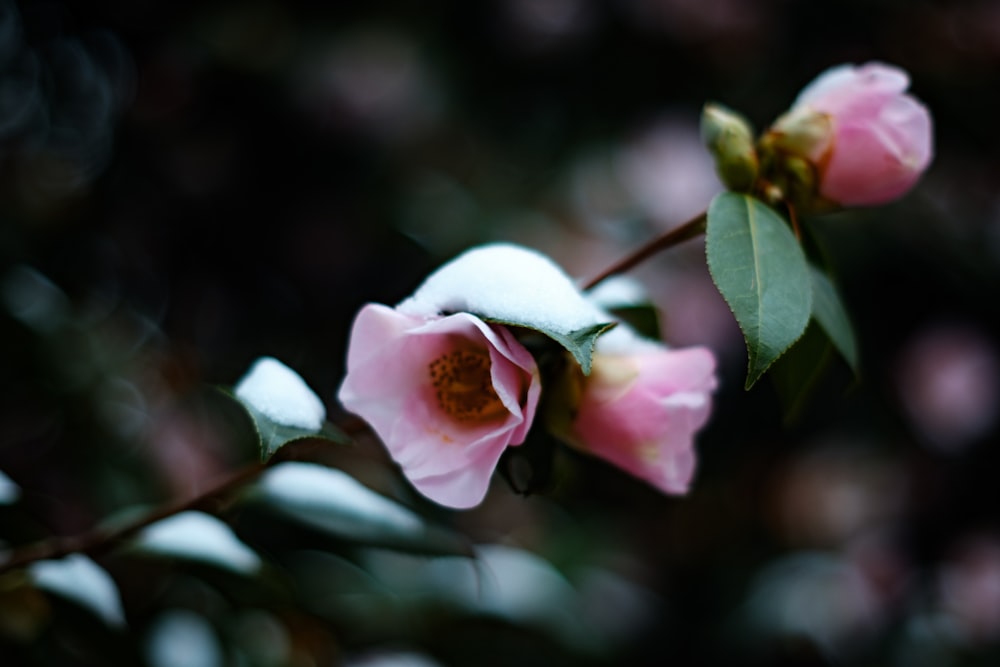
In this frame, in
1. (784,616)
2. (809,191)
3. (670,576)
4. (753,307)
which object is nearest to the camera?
(753,307)

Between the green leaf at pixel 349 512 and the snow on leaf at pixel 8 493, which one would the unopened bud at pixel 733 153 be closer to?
the green leaf at pixel 349 512

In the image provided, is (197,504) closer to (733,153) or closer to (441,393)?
(441,393)

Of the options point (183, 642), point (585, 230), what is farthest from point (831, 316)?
point (585, 230)

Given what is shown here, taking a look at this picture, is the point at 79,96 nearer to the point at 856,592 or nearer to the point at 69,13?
the point at 69,13

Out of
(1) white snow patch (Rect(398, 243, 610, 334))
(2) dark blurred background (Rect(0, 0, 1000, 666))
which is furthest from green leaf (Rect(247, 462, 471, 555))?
(2) dark blurred background (Rect(0, 0, 1000, 666))

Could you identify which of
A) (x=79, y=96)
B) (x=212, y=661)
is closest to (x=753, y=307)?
(x=212, y=661)

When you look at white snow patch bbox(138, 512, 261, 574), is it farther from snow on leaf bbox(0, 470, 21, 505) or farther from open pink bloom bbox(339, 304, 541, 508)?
open pink bloom bbox(339, 304, 541, 508)

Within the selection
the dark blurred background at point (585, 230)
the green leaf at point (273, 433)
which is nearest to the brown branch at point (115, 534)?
the green leaf at point (273, 433)
